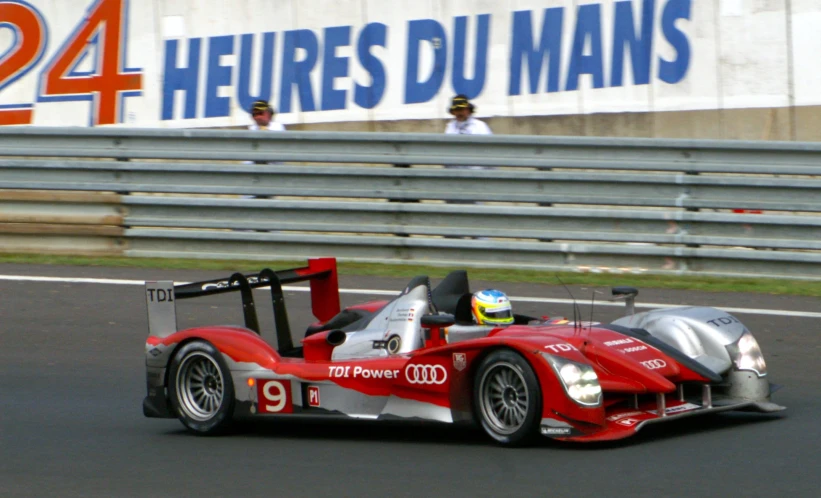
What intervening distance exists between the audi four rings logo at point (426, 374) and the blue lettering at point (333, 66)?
8.87m

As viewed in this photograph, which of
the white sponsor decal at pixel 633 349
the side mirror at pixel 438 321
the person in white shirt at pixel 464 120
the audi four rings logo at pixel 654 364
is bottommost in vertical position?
the audi four rings logo at pixel 654 364

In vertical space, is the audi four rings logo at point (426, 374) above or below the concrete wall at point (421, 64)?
below

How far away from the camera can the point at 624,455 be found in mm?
5965

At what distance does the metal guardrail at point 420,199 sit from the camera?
1095 cm

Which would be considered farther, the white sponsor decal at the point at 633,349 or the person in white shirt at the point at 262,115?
the person in white shirt at the point at 262,115

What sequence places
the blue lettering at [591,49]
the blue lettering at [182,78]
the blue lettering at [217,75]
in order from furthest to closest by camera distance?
the blue lettering at [182,78], the blue lettering at [217,75], the blue lettering at [591,49]

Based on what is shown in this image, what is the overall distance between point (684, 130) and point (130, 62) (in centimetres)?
631

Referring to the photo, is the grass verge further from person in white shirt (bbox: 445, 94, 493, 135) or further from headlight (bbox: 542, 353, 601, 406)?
headlight (bbox: 542, 353, 601, 406)

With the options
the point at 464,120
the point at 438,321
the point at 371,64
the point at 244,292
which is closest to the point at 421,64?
the point at 371,64

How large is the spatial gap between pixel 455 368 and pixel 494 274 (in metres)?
5.33

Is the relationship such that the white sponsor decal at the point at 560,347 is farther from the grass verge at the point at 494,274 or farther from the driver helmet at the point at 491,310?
the grass verge at the point at 494,274

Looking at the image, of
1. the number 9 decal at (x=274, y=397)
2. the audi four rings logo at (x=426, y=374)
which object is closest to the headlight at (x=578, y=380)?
the audi four rings logo at (x=426, y=374)

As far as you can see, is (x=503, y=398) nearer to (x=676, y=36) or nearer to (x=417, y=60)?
(x=676, y=36)

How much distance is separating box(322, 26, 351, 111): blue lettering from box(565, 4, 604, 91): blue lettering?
2.51 meters
